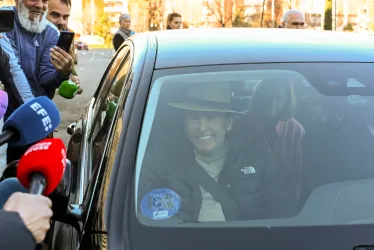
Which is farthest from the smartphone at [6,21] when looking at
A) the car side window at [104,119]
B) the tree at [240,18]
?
the tree at [240,18]

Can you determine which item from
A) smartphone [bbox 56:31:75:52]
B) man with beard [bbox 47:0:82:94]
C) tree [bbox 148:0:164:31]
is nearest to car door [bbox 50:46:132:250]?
smartphone [bbox 56:31:75:52]

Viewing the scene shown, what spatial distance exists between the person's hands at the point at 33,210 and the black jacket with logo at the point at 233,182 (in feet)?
1.63

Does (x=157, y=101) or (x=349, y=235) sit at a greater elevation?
(x=157, y=101)

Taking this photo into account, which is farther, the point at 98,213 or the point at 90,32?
the point at 90,32

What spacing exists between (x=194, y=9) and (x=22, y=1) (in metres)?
55.9

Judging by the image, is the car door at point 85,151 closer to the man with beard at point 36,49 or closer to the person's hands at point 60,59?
the person's hands at point 60,59

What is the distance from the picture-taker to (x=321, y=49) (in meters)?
2.53

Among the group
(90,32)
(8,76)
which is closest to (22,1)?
(8,76)

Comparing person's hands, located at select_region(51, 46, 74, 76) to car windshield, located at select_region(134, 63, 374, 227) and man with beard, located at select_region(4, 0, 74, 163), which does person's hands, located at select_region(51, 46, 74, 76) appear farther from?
car windshield, located at select_region(134, 63, 374, 227)

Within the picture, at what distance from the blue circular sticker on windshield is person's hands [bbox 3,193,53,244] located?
0.46 meters

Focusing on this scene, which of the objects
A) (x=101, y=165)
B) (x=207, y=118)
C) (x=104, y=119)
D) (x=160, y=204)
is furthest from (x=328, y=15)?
(x=160, y=204)

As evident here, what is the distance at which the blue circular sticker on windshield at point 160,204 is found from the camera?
1.96 metres

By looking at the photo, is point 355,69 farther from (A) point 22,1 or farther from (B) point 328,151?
(A) point 22,1

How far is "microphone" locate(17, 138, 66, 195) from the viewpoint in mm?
1685
